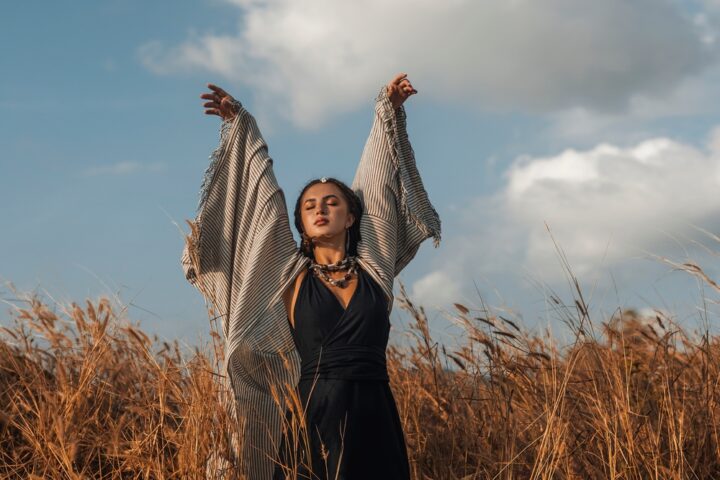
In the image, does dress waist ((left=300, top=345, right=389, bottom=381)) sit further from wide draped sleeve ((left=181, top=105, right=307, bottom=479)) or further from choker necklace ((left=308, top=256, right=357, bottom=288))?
choker necklace ((left=308, top=256, right=357, bottom=288))

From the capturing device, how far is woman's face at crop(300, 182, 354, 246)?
3.31 metres

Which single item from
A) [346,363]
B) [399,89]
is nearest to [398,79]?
[399,89]

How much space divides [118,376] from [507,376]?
219 cm

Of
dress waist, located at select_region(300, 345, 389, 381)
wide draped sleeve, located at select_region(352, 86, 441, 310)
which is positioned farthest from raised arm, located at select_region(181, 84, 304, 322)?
dress waist, located at select_region(300, 345, 389, 381)

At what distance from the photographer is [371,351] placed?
304cm

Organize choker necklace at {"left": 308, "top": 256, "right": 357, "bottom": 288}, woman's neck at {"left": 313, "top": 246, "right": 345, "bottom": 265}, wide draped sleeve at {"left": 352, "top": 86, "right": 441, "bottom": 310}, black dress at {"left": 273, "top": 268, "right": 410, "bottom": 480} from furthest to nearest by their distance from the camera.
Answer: wide draped sleeve at {"left": 352, "top": 86, "right": 441, "bottom": 310}
woman's neck at {"left": 313, "top": 246, "right": 345, "bottom": 265}
choker necklace at {"left": 308, "top": 256, "right": 357, "bottom": 288}
black dress at {"left": 273, "top": 268, "right": 410, "bottom": 480}

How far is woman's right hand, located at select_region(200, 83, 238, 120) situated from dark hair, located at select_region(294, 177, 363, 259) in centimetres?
47

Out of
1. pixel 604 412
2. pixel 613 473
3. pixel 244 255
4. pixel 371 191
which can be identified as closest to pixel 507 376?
pixel 604 412

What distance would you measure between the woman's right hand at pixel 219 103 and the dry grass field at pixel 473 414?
3.26 feet

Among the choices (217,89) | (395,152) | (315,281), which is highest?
(217,89)

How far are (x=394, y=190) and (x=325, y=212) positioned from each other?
402 millimetres

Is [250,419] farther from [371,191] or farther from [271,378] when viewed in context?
[371,191]

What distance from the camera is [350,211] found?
11.4ft

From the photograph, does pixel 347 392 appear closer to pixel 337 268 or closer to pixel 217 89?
pixel 337 268
